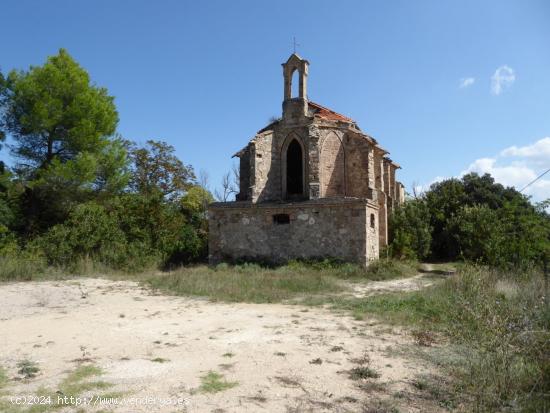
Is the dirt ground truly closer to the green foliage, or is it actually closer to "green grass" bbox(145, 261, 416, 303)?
"green grass" bbox(145, 261, 416, 303)

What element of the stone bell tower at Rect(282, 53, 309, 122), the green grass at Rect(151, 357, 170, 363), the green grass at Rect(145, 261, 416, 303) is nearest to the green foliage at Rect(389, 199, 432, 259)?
the green grass at Rect(145, 261, 416, 303)

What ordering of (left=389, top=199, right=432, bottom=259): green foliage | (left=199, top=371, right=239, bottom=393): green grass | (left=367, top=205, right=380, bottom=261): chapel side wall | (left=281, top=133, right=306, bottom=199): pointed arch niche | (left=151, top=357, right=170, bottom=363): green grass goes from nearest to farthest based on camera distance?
1. (left=199, top=371, right=239, bottom=393): green grass
2. (left=151, top=357, right=170, bottom=363): green grass
3. (left=367, top=205, right=380, bottom=261): chapel side wall
4. (left=281, top=133, right=306, bottom=199): pointed arch niche
5. (left=389, top=199, right=432, bottom=259): green foliage

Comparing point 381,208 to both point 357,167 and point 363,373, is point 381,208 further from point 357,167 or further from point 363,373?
point 363,373

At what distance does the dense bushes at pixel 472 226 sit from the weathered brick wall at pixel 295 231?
345 cm

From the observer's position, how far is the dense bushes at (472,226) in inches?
515

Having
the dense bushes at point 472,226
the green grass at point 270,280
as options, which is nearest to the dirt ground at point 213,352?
the green grass at point 270,280

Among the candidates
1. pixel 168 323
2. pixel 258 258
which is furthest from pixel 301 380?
pixel 258 258

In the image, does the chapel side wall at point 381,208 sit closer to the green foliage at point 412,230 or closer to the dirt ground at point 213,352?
the green foliage at point 412,230

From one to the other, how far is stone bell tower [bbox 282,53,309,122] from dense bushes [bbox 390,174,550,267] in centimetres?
723

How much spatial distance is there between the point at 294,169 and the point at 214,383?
54.6ft

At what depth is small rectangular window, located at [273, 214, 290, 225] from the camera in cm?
1913

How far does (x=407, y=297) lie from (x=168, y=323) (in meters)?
5.96

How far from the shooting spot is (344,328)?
26.7 feet

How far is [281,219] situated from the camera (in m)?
19.3
